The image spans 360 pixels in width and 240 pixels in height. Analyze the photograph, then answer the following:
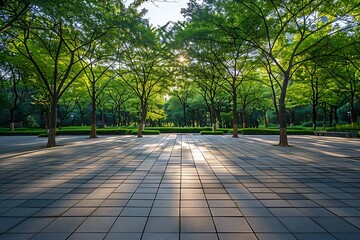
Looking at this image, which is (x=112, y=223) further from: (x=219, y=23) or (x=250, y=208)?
(x=219, y=23)

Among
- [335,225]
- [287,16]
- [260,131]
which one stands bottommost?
[335,225]

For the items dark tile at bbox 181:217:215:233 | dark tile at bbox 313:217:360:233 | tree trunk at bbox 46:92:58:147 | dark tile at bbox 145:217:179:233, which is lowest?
dark tile at bbox 313:217:360:233

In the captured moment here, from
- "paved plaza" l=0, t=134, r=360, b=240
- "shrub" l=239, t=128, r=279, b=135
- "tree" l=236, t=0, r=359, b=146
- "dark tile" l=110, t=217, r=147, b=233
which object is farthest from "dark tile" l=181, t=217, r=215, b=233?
"shrub" l=239, t=128, r=279, b=135

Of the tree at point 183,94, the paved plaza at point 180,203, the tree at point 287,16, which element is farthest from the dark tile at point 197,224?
the tree at point 183,94

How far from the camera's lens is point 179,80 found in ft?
87.2

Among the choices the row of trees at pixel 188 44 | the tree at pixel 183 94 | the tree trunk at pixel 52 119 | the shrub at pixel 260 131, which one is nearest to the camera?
the row of trees at pixel 188 44

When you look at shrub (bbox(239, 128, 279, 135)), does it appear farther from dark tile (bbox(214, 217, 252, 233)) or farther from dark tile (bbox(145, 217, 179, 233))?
dark tile (bbox(145, 217, 179, 233))

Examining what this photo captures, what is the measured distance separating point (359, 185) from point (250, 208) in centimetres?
342

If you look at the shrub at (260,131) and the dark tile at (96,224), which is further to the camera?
the shrub at (260,131)

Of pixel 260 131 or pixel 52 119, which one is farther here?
pixel 260 131

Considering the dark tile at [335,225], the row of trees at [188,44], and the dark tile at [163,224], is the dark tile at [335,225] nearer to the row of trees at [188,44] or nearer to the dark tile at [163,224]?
the dark tile at [163,224]

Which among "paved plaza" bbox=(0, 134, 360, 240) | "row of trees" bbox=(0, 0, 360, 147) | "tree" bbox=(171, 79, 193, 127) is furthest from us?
"tree" bbox=(171, 79, 193, 127)

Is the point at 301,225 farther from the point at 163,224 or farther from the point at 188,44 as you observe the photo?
the point at 188,44

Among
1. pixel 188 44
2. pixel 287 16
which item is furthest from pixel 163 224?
pixel 188 44
